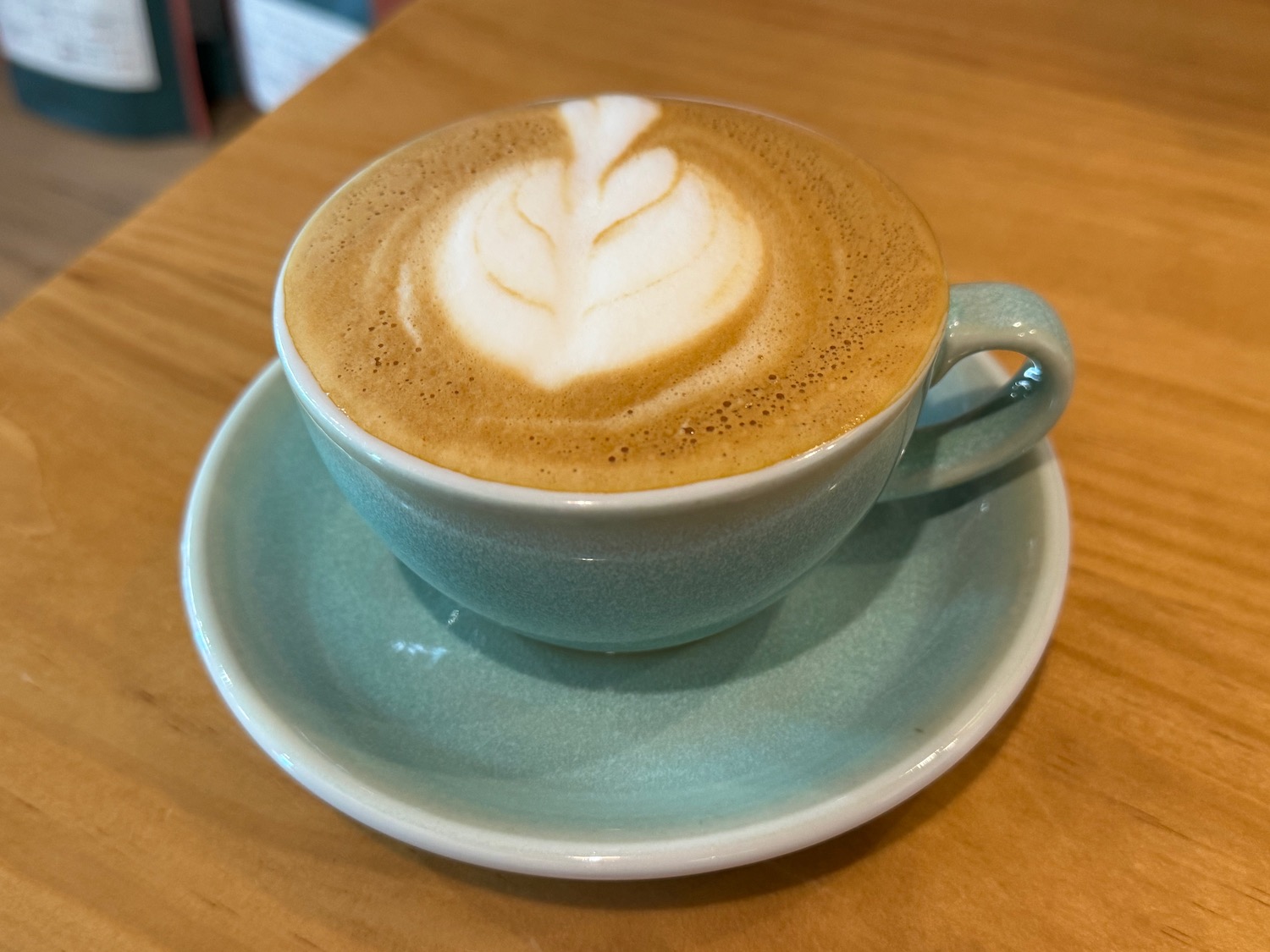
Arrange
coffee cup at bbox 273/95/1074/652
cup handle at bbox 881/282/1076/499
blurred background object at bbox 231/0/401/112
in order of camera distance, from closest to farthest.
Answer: coffee cup at bbox 273/95/1074/652 → cup handle at bbox 881/282/1076/499 → blurred background object at bbox 231/0/401/112

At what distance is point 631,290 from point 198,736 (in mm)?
346

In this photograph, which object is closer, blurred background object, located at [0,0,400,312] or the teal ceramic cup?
the teal ceramic cup

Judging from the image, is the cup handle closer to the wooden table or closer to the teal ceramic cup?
the teal ceramic cup

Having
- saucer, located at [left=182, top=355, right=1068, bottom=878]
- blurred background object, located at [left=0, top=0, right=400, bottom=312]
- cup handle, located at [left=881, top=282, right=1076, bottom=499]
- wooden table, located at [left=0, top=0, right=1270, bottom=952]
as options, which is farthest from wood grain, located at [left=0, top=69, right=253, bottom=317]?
cup handle, located at [left=881, top=282, right=1076, bottom=499]

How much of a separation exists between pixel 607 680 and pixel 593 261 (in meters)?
0.23

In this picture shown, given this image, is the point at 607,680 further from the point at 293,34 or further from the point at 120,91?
the point at 120,91

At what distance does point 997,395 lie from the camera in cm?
64

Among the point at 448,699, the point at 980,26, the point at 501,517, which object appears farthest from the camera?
the point at 980,26

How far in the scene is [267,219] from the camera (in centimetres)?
94

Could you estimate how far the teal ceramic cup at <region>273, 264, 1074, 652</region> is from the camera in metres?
0.43

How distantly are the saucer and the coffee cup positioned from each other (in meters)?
0.04

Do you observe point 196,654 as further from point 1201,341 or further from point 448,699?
point 1201,341

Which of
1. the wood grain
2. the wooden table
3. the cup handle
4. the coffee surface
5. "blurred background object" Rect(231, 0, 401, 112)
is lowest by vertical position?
the wood grain

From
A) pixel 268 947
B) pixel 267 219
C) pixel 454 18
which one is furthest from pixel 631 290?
pixel 454 18
